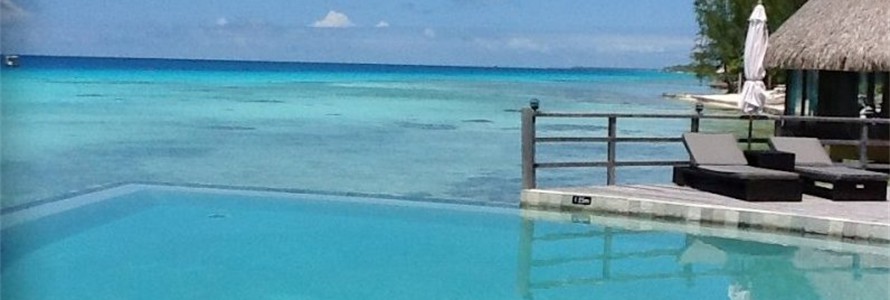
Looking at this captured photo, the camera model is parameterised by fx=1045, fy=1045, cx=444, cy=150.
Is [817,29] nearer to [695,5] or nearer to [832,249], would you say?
[832,249]

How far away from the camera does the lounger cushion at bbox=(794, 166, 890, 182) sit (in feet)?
24.4

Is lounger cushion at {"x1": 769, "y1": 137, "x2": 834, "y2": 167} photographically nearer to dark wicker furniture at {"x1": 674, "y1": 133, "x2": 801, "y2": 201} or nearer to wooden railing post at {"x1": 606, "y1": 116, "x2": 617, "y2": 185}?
dark wicker furniture at {"x1": 674, "y1": 133, "x2": 801, "y2": 201}

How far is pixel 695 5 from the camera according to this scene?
34.7 metres

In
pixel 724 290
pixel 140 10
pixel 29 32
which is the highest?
pixel 140 10

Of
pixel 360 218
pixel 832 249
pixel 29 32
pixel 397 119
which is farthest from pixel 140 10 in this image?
pixel 29 32

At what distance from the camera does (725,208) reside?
712 cm

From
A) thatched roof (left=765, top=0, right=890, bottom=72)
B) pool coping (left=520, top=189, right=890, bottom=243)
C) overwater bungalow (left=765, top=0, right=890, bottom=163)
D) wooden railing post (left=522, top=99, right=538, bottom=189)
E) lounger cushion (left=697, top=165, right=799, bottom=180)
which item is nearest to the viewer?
pool coping (left=520, top=189, right=890, bottom=243)

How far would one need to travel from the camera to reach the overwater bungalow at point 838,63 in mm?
10414

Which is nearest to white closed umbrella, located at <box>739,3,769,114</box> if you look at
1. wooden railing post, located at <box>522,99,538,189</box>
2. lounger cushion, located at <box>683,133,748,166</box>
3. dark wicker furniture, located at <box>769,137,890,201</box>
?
dark wicker furniture, located at <box>769,137,890,201</box>

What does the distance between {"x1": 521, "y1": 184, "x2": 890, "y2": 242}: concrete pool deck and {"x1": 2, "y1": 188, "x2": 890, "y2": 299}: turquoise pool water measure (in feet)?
0.45

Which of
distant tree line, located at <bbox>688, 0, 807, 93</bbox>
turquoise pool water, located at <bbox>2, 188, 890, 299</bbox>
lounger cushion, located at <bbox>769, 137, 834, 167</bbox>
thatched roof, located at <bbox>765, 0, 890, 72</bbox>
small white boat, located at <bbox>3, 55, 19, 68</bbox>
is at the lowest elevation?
Result: turquoise pool water, located at <bbox>2, 188, 890, 299</bbox>

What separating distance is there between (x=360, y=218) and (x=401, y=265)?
1.76 m

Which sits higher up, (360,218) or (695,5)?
(695,5)

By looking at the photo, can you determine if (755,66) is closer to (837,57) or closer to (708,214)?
(837,57)
